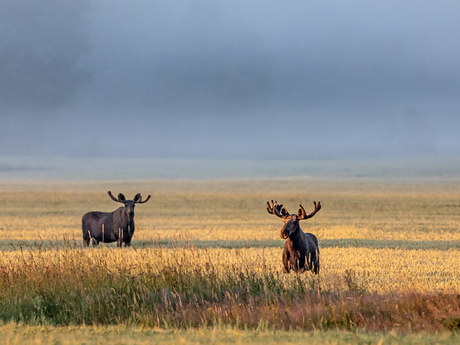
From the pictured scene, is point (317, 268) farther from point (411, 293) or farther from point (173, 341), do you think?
point (173, 341)

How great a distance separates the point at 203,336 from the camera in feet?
28.8

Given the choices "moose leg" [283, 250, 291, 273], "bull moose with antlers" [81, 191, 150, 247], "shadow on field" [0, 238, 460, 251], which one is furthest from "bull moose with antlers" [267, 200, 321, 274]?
"bull moose with antlers" [81, 191, 150, 247]

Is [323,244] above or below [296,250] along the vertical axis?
below

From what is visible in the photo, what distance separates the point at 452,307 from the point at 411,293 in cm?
102

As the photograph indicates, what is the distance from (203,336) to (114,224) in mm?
17731

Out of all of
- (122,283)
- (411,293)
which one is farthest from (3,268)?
(411,293)

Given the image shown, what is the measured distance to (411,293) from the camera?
11.2 meters

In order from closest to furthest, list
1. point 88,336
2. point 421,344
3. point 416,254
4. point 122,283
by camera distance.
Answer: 1. point 421,344
2. point 88,336
3. point 122,283
4. point 416,254

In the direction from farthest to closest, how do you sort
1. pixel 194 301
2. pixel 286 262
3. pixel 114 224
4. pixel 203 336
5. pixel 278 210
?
pixel 114 224
pixel 278 210
pixel 286 262
pixel 194 301
pixel 203 336

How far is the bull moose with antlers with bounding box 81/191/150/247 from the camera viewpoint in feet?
81.6

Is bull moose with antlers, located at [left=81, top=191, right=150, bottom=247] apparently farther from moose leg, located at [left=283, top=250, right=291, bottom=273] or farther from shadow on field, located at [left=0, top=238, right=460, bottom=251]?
moose leg, located at [left=283, top=250, right=291, bottom=273]

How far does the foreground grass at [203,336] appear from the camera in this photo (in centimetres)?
840

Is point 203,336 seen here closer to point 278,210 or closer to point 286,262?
point 286,262

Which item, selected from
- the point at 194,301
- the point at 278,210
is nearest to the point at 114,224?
the point at 278,210
